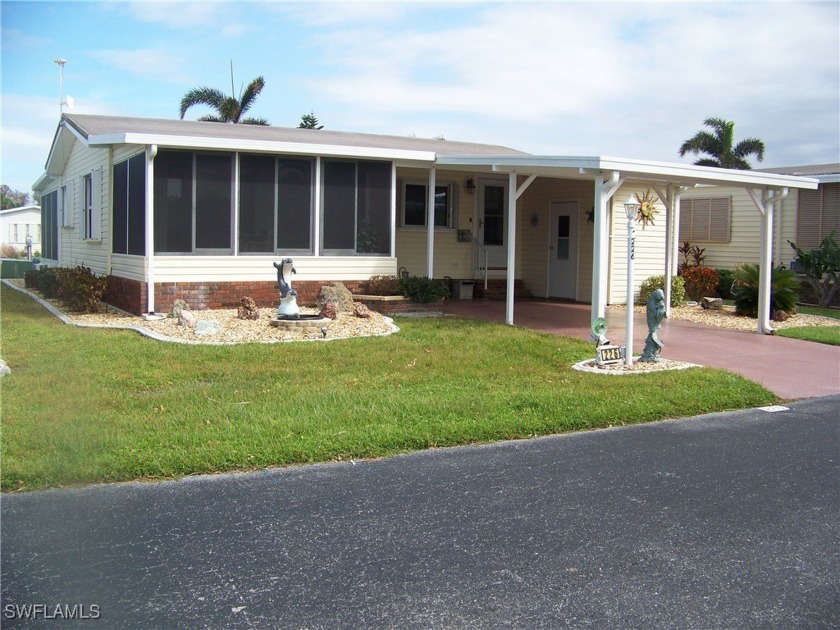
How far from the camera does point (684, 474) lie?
5.92 m

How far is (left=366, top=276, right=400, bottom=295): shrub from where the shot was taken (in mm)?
14406

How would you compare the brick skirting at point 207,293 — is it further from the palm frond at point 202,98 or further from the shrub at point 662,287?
the palm frond at point 202,98

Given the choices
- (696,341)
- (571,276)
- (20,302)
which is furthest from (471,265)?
(20,302)

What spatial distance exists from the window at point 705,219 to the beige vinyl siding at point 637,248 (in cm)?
394

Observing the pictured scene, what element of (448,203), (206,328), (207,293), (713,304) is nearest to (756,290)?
(713,304)

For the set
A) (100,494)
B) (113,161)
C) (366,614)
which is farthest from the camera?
(113,161)

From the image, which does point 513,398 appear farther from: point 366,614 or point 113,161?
point 113,161

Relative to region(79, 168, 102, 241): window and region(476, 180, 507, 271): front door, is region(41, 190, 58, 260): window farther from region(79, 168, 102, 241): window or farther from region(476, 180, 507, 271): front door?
region(476, 180, 507, 271): front door

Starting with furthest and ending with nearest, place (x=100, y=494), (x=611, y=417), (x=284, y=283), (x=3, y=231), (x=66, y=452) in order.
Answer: (x=3, y=231) → (x=284, y=283) → (x=611, y=417) → (x=66, y=452) → (x=100, y=494)

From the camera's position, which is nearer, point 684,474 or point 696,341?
point 684,474

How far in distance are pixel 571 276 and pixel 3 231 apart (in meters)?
38.5

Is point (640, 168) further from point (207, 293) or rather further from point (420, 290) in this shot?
point (207, 293)

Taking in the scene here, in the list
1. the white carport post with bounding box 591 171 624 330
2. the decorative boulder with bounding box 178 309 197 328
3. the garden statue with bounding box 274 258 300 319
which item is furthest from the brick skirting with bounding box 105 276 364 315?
the white carport post with bounding box 591 171 624 330

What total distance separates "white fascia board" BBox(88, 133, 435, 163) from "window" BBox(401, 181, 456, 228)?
2139 mm
